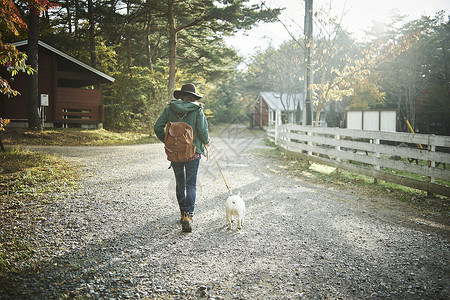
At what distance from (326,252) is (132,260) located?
6.91ft

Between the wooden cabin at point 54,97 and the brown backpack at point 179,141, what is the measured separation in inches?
583

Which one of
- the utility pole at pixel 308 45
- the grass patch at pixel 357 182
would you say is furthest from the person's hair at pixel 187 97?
the utility pole at pixel 308 45

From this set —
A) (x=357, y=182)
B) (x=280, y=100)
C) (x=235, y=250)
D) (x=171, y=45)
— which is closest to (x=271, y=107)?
(x=280, y=100)

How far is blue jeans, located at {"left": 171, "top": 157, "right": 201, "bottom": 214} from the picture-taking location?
4.28m

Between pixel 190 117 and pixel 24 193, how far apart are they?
367 centimetres

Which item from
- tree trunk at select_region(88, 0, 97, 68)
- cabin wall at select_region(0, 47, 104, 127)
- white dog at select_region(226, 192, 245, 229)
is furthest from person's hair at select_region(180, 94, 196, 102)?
tree trunk at select_region(88, 0, 97, 68)

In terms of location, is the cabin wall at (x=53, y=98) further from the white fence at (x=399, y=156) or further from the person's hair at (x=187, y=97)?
the person's hair at (x=187, y=97)

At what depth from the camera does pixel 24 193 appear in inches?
229

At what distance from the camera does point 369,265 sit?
10.9ft

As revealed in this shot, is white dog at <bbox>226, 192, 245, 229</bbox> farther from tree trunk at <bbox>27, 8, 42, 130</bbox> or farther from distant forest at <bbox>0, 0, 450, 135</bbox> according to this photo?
tree trunk at <bbox>27, 8, 42, 130</bbox>

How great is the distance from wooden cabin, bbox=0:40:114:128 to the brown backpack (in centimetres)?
1482

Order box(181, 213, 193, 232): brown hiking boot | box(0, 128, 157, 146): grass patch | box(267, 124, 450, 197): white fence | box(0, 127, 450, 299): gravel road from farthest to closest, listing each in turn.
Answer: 1. box(0, 128, 157, 146): grass patch
2. box(267, 124, 450, 197): white fence
3. box(181, 213, 193, 232): brown hiking boot
4. box(0, 127, 450, 299): gravel road

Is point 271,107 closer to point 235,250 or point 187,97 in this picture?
point 187,97

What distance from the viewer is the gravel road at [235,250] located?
111 inches
